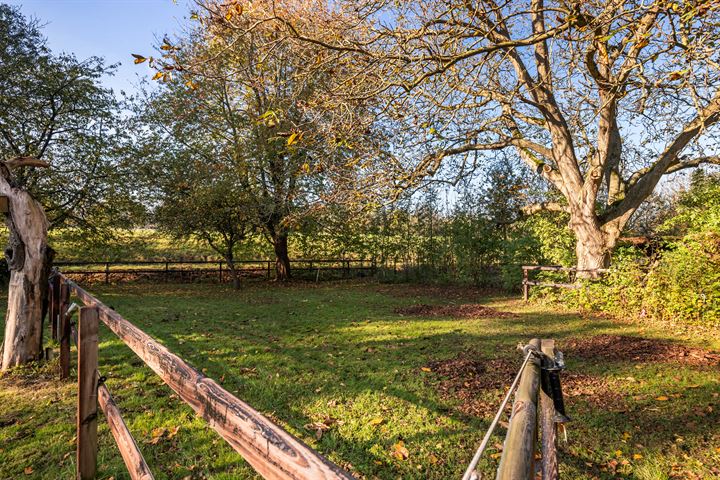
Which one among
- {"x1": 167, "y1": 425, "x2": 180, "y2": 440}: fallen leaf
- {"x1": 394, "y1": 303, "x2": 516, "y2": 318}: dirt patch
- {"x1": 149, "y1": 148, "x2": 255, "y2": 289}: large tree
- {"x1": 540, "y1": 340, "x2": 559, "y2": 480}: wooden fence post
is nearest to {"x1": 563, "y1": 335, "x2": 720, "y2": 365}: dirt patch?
{"x1": 394, "y1": 303, "x2": 516, "y2": 318}: dirt patch

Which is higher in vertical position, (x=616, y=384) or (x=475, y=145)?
(x=475, y=145)

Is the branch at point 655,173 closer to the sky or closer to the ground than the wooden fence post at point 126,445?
closer to the sky

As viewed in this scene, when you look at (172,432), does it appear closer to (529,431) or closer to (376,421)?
(376,421)

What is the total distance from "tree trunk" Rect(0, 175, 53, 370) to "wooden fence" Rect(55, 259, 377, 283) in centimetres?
1277

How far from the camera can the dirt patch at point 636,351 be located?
596 centimetres

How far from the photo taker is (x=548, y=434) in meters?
2.47

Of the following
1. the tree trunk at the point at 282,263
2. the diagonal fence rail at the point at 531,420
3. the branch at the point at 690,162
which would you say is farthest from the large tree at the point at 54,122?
the branch at the point at 690,162

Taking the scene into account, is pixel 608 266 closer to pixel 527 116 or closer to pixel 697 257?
pixel 697 257

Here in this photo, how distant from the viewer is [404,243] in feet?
65.5

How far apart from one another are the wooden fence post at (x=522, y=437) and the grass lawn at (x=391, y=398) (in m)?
1.76

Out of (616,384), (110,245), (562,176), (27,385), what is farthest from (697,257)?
(110,245)

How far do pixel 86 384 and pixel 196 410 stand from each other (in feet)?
5.93

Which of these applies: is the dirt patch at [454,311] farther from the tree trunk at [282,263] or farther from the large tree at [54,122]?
the large tree at [54,122]

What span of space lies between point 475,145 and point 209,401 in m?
11.1
